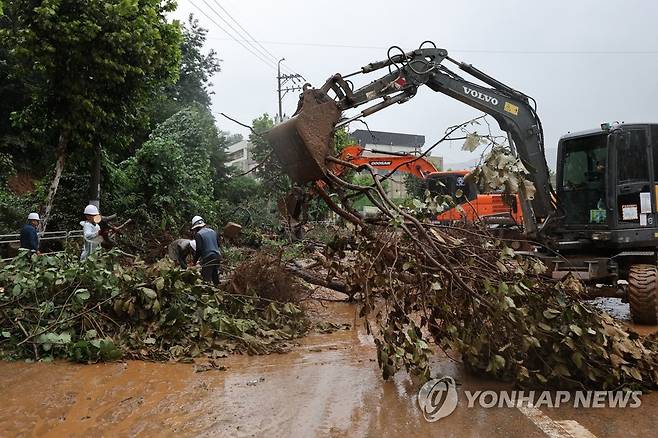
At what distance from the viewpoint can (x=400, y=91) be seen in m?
6.79

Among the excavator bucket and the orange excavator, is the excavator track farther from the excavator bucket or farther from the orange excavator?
the excavator bucket

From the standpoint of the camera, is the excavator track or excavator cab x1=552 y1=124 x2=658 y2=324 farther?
excavator cab x1=552 y1=124 x2=658 y2=324

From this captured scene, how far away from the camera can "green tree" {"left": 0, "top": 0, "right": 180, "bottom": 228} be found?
10.2 m

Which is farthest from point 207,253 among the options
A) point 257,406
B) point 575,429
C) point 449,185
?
point 449,185

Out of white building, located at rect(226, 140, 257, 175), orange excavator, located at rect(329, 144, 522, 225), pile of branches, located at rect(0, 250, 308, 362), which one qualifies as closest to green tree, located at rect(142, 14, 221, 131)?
white building, located at rect(226, 140, 257, 175)

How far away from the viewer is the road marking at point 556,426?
3.63m

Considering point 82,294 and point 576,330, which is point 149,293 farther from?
point 576,330

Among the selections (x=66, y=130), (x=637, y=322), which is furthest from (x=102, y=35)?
(x=637, y=322)

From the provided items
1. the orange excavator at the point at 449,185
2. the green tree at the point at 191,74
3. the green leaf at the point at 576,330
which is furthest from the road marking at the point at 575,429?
the green tree at the point at 191,74

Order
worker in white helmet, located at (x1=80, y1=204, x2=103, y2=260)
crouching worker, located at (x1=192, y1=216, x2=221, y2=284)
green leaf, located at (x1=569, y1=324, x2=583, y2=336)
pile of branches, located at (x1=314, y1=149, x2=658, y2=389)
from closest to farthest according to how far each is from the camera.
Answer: green leaf, located at (x1=569, y1=324, x2=583, y2=336)
pile of branches, located at (x1=314, y1=149, x2=658, y2=389)
crouching worker, located at (x1=192, y1=216, x2=221, y2=284)
worker in white helmet, located at (x1=80, y1=204, x2=103, y2=260)

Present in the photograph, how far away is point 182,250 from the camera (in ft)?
27.9

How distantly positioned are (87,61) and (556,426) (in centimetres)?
1052

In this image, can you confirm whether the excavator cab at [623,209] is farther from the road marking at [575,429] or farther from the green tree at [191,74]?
the green tree at [191,74]

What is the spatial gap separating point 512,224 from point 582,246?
2475mm
